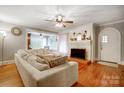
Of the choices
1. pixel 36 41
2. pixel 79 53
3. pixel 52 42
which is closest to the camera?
pixel 79 53

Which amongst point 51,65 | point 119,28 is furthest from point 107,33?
point 51,65

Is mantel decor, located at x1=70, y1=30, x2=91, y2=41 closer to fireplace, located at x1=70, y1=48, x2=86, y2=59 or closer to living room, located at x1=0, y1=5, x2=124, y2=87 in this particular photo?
living room, located at x1=0, y1=5, x2=124, y2=87

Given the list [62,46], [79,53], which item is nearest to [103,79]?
[79,53]

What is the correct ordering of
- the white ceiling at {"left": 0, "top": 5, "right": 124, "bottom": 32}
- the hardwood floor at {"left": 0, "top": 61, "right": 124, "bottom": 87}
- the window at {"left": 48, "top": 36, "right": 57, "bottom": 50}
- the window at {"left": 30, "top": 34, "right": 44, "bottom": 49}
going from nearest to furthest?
the hardwood floor at {"left": 0, "top": 61, "right": 124, "bottom": 87}, the white ceiling at {"left": 0, "top": 5, "right": 124, "bottom": 32}, the window at {"left": 30, "top": 34, "right": 44, "bottom": 49}, the window at {"left": 48, "top": 36, "right": 57, "bottom": 50}

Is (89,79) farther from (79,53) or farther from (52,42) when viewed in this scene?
(52,42)

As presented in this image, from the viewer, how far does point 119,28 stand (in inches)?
68.6

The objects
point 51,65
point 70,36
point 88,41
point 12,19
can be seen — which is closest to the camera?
point 51,65

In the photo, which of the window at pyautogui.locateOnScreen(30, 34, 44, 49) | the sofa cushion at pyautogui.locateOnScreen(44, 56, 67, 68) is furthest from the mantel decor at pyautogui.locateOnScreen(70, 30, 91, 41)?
A: the sofa cushion at pyautogui.locateOnScreen(44, 56, 67, 68)

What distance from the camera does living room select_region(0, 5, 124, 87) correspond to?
107 cm

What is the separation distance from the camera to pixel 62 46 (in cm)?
448
